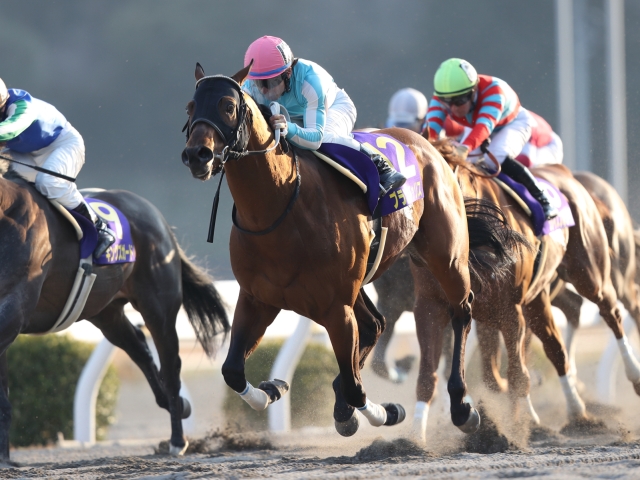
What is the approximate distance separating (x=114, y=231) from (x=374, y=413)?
6.30 ft

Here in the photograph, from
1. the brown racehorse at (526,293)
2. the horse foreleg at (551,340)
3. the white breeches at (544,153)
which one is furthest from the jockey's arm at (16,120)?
the white breeches at (544,153)

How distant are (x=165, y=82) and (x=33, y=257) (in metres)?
A: 7.14

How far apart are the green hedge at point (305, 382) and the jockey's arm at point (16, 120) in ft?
8.55

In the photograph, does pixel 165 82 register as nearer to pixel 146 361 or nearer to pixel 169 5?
pixel 169 5

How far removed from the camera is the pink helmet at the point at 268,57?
371cm

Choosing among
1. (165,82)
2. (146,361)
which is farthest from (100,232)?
(165,82)

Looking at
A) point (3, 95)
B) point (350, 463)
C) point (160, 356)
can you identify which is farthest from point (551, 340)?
point (3, 95)

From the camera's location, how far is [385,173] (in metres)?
3.91

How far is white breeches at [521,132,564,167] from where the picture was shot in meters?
6.47

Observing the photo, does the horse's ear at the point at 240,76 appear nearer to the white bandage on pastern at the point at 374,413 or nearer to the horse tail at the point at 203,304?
the white bandage on pastern at the point at 374,413

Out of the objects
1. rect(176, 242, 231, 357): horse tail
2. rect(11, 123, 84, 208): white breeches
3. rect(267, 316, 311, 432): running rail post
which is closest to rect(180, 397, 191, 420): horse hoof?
rect(176, 242, 231, 357): horse tail

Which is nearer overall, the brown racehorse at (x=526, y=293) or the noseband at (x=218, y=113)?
the noseband at (x=218, y=113)

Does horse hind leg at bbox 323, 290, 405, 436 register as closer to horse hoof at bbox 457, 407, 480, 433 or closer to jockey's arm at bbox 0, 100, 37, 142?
horse hoof at bbox 457, 407, 480, 433

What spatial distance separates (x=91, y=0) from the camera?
38.6 ft
